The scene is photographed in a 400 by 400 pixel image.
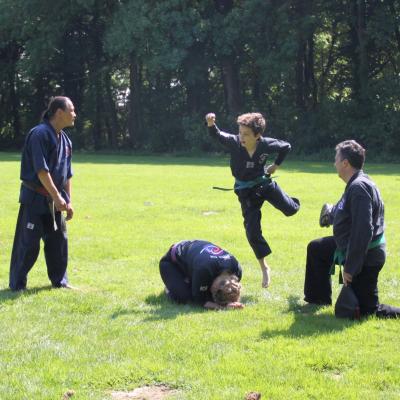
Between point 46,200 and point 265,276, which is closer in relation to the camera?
point 46,200

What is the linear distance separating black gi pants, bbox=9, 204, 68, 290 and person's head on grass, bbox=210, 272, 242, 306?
2.01m

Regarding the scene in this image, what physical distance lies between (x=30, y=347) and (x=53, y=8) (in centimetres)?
3858

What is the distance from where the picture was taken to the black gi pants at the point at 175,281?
7.13 metres

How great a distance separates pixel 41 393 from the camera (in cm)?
464

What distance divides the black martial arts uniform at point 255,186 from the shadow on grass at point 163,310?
139 centimetres

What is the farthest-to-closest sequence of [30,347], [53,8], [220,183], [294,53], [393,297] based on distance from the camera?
[53,8]
[294,53]
[220,183]
[393,297]
[30,347]

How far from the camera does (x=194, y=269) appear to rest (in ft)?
22.5

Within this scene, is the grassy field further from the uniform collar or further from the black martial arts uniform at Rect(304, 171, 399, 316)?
the uniform collar

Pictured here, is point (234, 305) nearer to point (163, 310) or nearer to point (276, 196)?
point (163, 310)

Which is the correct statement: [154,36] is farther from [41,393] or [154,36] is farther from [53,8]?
[41,393]

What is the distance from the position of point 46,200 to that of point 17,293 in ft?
3.48

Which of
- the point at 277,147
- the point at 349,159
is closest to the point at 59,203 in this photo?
the point at 277,147

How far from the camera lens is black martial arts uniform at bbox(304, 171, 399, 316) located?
6.05 metres

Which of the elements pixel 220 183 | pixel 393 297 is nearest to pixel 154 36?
pixel 220 183
